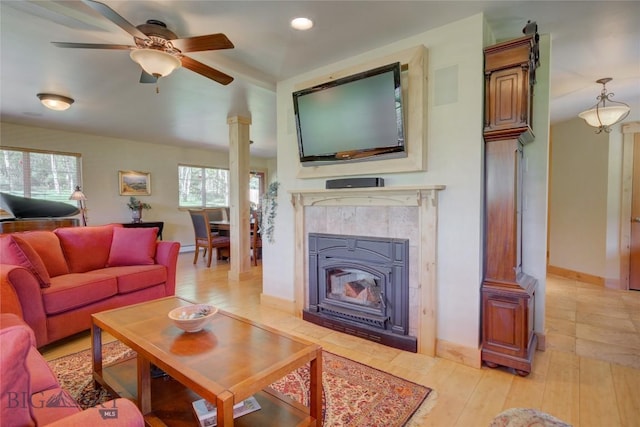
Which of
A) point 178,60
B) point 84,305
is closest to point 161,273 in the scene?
point 84,305

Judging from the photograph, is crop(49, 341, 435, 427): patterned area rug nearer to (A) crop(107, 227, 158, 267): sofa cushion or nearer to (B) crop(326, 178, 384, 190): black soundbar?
(A) crop(107, 227, 158, 267): sofa cushion

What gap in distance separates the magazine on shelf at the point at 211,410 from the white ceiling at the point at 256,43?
231cm

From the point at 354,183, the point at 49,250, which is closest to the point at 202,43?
the point at 354,183

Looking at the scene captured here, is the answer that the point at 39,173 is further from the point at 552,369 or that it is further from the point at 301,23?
the point at 552,369

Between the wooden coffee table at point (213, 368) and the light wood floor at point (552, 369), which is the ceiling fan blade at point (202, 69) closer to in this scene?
the wooden coffee table at point (213, 368)

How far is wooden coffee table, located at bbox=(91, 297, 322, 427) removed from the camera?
1262mm

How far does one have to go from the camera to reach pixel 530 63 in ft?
7.04

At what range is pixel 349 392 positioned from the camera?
1937 millimetres

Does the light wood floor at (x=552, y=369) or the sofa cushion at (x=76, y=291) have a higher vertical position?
the sofa cushion at (x=76, y=291)

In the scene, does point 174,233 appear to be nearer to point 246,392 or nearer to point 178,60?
point 178,60

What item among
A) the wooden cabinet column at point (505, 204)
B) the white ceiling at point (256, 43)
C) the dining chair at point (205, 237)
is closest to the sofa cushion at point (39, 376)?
the white ceiling at point (256, 43)

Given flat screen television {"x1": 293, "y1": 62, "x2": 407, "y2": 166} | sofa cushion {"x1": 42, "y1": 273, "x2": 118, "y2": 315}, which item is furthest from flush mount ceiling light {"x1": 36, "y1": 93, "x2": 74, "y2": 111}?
flat screen television {"x1": 293, "y1": 62, "x2": 407, "y2": 166}

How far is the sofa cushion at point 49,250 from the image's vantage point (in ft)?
9.07

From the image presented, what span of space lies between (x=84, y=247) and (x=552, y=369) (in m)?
4.05
